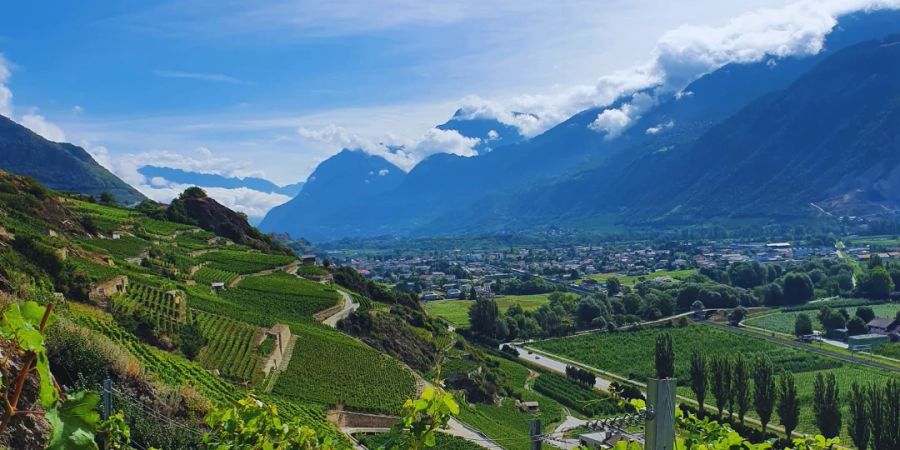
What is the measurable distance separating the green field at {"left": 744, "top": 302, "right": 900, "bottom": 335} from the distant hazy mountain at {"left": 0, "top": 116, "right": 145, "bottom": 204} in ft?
399

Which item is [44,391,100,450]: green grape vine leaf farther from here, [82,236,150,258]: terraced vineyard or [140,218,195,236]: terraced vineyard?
[140,218,195,236]: terraced vineyard

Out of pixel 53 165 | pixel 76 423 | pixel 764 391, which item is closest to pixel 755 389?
pixel 764 391

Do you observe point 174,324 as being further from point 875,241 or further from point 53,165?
point 875,241

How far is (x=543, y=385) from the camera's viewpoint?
49.1m

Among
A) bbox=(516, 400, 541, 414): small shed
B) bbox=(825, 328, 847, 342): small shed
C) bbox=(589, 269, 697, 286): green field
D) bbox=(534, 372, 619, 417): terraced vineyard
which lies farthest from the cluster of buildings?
bbox=(516, 400, 541, 414): small shed

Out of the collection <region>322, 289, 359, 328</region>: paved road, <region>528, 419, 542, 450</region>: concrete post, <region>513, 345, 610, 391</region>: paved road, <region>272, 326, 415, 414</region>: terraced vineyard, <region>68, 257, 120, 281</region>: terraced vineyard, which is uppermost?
<region>528, 419, 542, 450</region>: concrete post

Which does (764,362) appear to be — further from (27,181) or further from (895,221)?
(895,221)

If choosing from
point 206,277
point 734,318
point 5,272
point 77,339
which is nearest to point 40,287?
point 5,272

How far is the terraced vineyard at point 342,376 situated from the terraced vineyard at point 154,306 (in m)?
5.19

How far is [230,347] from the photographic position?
28469 mm

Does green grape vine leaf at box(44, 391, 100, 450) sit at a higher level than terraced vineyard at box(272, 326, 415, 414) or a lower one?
higher

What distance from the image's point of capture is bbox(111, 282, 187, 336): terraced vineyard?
2609cm

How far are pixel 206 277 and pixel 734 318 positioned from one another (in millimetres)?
57732

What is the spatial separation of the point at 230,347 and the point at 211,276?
1482 centimetres
